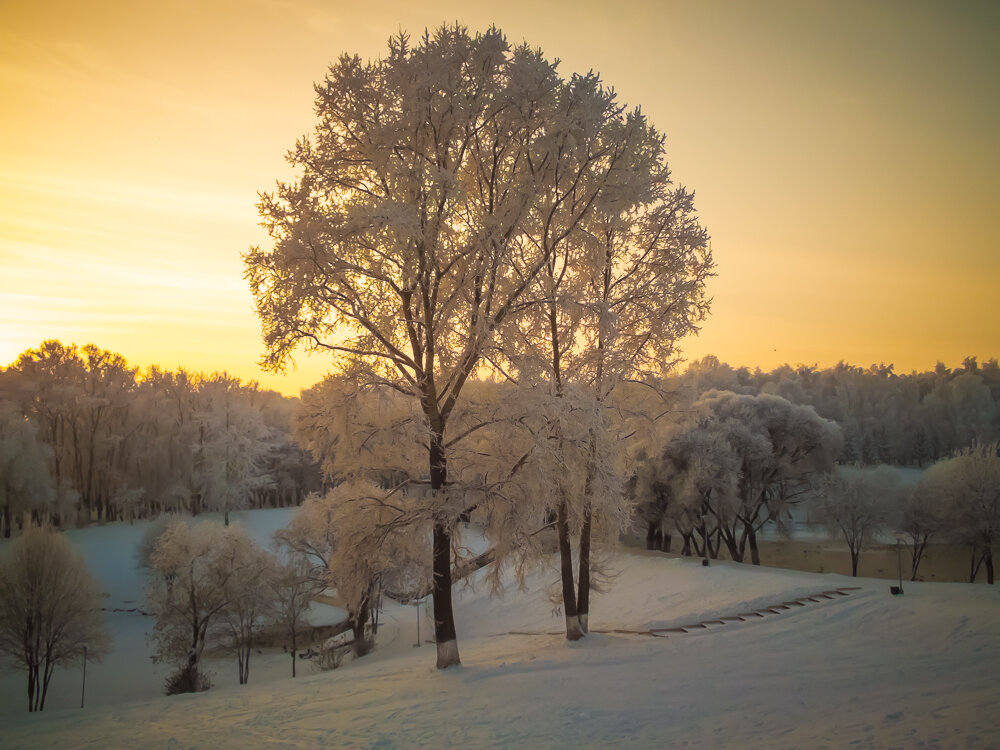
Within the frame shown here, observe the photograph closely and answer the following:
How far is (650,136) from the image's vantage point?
15398 millimetres

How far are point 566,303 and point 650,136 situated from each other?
5590mm

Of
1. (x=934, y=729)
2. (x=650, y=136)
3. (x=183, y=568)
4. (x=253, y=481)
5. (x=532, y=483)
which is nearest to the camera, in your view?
(x=934, y=729)

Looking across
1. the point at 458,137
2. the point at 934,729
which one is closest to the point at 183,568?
the point at 458,137

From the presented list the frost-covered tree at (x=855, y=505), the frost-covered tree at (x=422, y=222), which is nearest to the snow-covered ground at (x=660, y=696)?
the frost-covered tree at (x=422, y=222)

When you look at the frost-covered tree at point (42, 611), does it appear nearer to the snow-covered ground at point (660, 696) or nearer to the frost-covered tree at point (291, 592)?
the frost-covered tree at point (291, 592)

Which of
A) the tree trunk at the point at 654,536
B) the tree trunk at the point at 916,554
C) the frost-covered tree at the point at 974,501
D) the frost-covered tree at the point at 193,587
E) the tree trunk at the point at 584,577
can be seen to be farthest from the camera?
the tree trunk at the point at 654,536

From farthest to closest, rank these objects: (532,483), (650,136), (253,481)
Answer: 1. (253,481)
2. (650,136)
3. (532,483)

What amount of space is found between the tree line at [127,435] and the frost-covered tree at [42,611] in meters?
26.2

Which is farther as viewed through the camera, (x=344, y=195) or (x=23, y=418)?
(x=23, y=418)

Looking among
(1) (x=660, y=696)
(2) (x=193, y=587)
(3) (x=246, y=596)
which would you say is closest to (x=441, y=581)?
(1) (x=660, y=696)

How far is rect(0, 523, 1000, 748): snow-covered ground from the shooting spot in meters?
7.88

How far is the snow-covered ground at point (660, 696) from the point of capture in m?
7.88

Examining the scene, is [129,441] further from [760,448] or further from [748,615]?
[748,615]

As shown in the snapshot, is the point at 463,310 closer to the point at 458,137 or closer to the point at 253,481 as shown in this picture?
the point at 458,137
